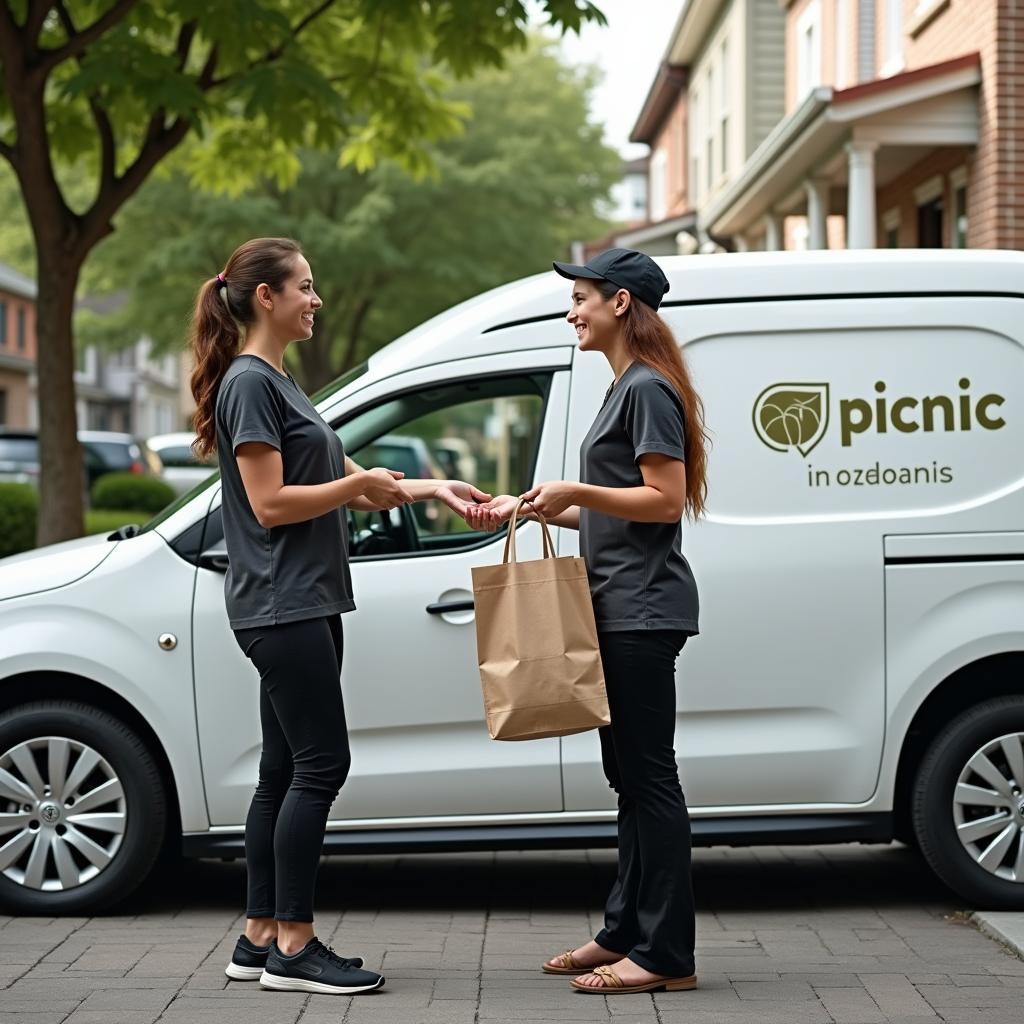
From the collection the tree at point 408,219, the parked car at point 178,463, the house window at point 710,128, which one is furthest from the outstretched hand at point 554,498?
the tree at point 408,219

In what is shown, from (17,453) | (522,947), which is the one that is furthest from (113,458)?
(522,947)

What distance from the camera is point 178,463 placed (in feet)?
96.9

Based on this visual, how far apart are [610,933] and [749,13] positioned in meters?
21.7

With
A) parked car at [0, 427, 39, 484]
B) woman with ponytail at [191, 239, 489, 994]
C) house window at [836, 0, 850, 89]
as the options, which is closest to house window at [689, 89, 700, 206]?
house window at [836, 0, 850, 89]

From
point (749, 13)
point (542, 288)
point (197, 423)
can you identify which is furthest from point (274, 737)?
point (749, 13)

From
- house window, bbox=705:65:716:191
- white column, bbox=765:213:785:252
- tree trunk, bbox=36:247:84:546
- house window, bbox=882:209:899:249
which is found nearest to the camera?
tree trunk, bbox=36:247:84:546

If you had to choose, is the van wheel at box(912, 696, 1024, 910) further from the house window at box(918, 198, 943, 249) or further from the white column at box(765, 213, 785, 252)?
the white column at box(765, 213, 785, 252)

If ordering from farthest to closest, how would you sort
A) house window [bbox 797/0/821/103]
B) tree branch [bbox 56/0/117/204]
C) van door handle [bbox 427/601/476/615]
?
house window [bbox 797/0/821/103] < tree branch [bbox 56/0/117/204] < van door handle [bbox 427/601/476/615]

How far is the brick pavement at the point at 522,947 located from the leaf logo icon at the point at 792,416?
159 cm

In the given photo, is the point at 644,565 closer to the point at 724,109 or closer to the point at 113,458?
the point at 724,109

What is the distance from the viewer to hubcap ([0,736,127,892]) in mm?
5898

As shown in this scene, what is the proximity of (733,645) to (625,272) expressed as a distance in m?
1.58

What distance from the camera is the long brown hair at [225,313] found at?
4848 millimetres

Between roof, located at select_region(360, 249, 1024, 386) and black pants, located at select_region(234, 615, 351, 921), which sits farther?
roof, located at select_region(360, 249, 1024, 386)
